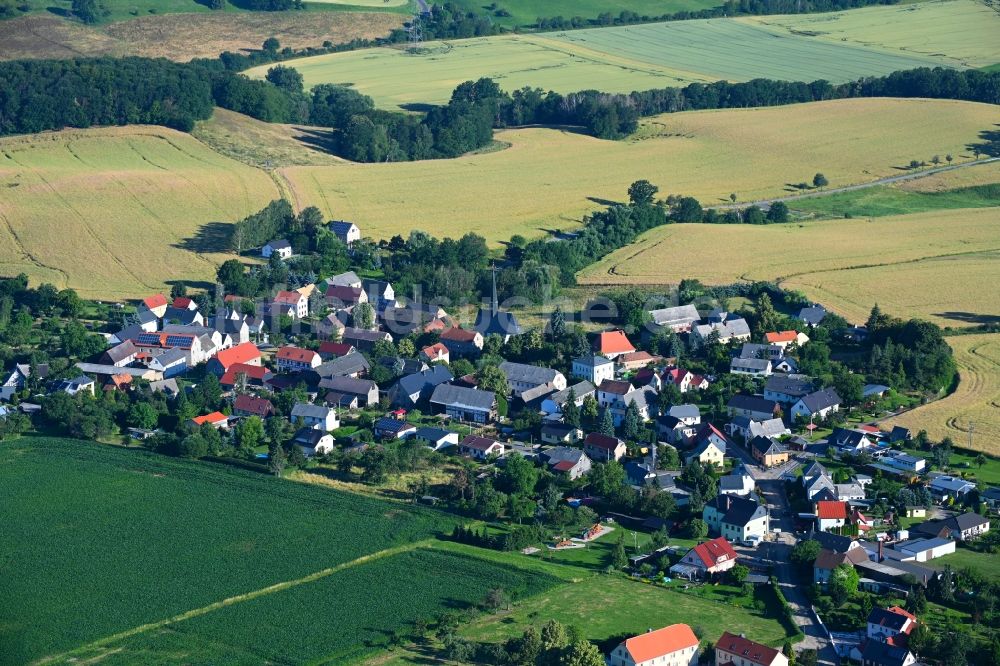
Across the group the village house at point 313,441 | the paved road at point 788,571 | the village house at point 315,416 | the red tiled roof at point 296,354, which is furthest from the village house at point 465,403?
the paved road at point 788,571

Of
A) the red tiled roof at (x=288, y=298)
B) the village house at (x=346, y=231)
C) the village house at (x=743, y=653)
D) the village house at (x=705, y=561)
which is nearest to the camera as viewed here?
the village house at (x=743, y=653)

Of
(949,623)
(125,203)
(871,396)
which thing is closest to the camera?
(949,623)

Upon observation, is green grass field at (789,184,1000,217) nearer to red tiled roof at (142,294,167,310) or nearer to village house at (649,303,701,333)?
village house at (649,303,701,333)

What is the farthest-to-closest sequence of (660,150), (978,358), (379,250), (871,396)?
(660,150) < (379,250) < (978,358) < (871,396)

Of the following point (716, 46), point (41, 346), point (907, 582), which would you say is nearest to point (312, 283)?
point (41, 346)

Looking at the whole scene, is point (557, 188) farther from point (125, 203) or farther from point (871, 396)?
point (871, 396)

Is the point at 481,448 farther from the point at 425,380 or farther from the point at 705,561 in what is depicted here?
the point at 705,561

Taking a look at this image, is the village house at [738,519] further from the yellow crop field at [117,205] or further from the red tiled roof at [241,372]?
the yellow crop field at [117,205]

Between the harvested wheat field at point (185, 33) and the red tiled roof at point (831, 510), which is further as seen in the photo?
the harvested wheat field at point (185, 33)
